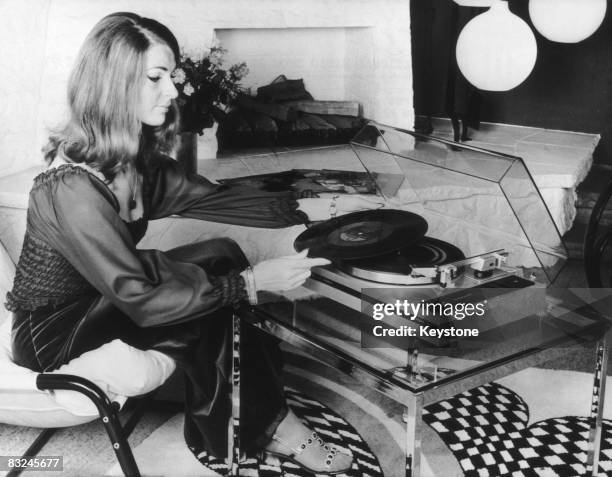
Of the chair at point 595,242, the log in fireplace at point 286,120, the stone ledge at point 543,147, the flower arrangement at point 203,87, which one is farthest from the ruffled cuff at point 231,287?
the stone ledge at point 543,147

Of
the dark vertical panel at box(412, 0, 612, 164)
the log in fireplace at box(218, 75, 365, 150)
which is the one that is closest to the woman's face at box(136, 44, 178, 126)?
the log in fireplace at box(218, 75, 365, 150)

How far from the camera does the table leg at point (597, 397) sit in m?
1.28

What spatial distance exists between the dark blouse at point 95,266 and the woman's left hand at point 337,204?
1.11 ft

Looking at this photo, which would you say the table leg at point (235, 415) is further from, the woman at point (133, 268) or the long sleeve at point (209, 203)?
the long sleeve at point (209, 203)

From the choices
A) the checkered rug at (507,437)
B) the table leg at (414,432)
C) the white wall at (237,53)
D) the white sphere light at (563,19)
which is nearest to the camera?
the table leg at (414,432)

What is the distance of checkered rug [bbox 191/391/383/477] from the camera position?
59.0 inches

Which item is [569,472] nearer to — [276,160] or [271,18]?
[276,160]

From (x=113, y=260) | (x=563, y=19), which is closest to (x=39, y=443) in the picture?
(x=113, y=260)

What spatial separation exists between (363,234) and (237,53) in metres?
1.27

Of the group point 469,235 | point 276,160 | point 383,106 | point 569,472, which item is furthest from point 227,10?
point 569,472

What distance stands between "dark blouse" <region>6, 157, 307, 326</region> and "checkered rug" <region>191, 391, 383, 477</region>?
0.41 m

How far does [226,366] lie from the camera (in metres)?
1.41

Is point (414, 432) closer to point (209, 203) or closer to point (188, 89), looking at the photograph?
point (209, 203)

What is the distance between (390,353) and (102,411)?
481 millimetres
